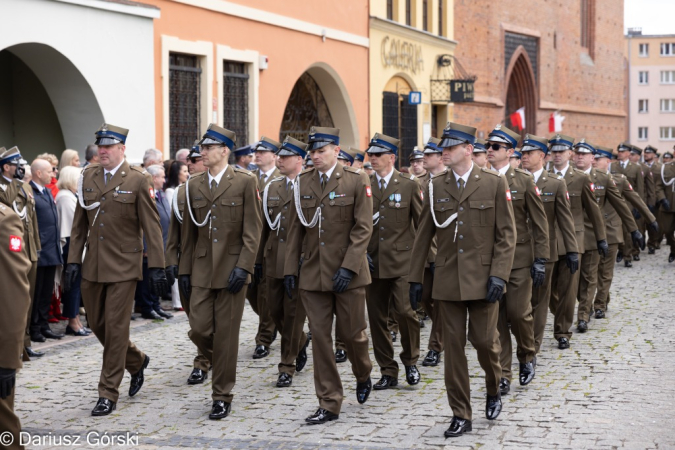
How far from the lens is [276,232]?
32.2ft

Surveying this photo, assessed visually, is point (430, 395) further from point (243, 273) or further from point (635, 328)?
point (635, 328)

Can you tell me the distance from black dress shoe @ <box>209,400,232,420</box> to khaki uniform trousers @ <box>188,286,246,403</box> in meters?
0.03

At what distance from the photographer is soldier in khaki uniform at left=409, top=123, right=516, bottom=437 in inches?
281

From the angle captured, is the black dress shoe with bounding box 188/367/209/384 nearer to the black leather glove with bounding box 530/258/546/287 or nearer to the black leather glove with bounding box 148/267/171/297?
the black leather glove with bounding box 148/267/171/297

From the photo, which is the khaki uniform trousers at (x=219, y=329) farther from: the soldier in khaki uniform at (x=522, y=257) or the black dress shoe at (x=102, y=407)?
the soldier in khaki uniform at (x=522, y=257)

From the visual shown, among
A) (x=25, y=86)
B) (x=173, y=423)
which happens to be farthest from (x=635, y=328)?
(x=25, y=86)

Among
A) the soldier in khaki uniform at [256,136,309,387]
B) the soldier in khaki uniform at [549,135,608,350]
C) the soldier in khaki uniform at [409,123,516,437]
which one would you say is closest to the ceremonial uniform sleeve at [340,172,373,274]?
the soldier in khaki uniform at [409,123,516,437]

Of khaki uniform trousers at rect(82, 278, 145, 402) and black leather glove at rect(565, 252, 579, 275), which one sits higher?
black leather glove at rect(565, 252, 579, 275)

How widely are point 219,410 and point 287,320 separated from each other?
1.79m

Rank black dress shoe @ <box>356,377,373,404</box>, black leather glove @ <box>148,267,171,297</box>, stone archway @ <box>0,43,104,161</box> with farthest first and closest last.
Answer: stone archway @ <box>0,43,104,161</box> → black leather glove @ <box>148,267,171,297</box> → black dress shoe @ <box>356,377,373,404</box>

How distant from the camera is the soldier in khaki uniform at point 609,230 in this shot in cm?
1282

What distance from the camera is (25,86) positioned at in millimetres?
17266

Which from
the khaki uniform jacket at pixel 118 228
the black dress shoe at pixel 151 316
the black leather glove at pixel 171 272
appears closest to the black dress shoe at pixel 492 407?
the black leather glove at pixel 171 272

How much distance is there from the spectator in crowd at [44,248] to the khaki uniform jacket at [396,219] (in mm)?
3901
